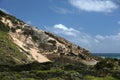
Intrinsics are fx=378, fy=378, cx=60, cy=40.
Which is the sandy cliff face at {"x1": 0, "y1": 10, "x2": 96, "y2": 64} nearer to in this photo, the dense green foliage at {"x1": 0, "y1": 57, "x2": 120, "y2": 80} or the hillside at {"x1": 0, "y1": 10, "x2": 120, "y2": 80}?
the hillside at {"x1": 0, "y1": 10, "x2": 120, "y2": 80}

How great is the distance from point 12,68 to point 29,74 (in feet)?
27.5

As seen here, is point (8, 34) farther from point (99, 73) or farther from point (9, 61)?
point (99, 73)

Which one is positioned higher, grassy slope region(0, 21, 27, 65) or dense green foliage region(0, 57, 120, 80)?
grassy slope region(0, 21, 27, 65)

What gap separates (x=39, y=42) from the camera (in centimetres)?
9419

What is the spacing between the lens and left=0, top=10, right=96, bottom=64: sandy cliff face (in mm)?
90037

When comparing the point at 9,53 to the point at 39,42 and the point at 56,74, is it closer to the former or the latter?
the point at 39,42

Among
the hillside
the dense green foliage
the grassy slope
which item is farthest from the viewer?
the hillside

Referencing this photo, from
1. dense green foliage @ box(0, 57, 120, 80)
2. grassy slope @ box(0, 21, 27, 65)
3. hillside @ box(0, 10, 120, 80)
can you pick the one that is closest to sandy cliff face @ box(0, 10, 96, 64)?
hillside @ box(0, 10, 120, 80)

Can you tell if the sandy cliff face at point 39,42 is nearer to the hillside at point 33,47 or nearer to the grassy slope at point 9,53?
the hillside at point 33,47

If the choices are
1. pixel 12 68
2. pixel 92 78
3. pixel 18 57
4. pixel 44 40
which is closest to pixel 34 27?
pixel 44 40

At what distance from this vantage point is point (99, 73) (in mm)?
41406

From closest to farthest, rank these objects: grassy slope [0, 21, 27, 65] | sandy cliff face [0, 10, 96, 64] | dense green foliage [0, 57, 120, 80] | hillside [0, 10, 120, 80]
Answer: dense green foliage [0, 57, 120, 80] → grassy slope [0, 21, 27, 65] → hillside [0, 10, 120, 80] → sandy cliff face [0, 10, 96, 64]

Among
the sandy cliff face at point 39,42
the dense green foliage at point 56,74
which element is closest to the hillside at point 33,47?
the sandy cliff face at point 39,42

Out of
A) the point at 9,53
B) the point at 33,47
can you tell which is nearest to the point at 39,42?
the point at 33,47
